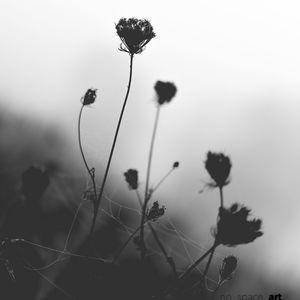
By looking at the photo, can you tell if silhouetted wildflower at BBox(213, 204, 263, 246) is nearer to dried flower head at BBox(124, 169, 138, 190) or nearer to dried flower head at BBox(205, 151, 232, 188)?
dried flower head at BBox(205, 151, 232, 188)

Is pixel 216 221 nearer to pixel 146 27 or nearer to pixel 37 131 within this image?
pixel 146 27

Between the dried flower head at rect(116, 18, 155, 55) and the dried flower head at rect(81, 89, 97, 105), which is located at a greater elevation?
the dried flower head at rect(116, 18, 155, 55)

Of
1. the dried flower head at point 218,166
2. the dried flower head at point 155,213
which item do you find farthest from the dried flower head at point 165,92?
the dried flower head at point 155,213

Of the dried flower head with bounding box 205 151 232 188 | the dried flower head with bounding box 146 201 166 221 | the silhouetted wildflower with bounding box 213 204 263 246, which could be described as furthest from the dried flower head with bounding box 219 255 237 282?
the silhouetted wildflower with bounding box 213 204 263 246

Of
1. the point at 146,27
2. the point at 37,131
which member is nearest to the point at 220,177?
the point at 146,27

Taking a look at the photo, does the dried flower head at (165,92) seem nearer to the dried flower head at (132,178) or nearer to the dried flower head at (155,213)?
the dried flower head at (132,178)

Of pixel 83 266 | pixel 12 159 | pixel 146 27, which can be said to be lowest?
pixel 12 159

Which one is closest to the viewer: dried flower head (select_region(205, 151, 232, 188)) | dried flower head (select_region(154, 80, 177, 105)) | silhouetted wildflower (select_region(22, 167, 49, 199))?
silhouetted wildflower (select_region(22, 167, 49, 199))
